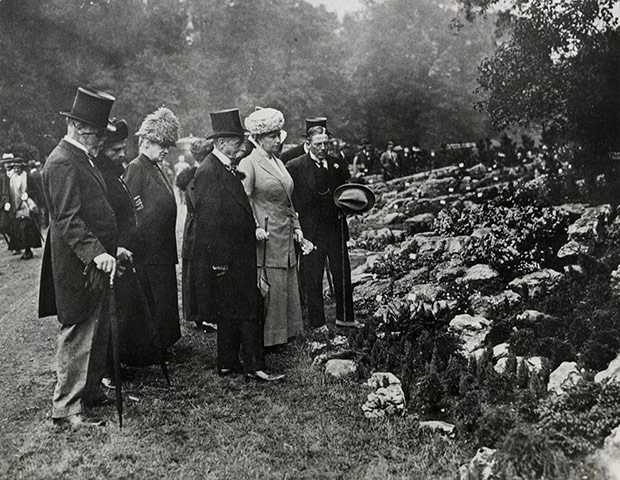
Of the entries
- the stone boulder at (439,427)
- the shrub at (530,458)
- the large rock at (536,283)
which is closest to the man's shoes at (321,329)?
the large rock at (536,283)

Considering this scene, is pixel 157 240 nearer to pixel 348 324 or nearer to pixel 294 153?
pixel 348 324

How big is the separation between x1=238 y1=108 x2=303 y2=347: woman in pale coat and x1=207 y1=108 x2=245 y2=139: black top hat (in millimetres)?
318

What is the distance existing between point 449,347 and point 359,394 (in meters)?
0.94

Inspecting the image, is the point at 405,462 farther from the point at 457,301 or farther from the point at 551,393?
the point at 457,301

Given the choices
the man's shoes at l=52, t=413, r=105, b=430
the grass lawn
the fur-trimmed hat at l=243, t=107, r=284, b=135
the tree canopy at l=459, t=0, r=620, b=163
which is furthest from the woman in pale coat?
the tree canopy at l=459, t=0, r=620, b=163

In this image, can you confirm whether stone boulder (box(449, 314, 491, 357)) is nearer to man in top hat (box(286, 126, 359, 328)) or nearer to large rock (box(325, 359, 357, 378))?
large rock (box(325, 359, 357, 378))

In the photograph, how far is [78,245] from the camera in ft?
14.7

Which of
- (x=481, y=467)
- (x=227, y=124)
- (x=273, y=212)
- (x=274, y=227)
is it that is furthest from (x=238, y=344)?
(x=481, y=467)

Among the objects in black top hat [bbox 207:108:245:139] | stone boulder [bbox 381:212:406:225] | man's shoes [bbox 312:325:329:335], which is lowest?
man's shoes [bbox 312:325:329:335]

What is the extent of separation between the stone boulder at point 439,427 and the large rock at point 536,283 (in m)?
2.49

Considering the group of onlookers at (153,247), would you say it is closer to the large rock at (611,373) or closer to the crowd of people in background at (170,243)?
the crowd of people in background at (170,243)

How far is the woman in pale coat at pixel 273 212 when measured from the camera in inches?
228

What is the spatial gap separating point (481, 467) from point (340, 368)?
214 centimetres

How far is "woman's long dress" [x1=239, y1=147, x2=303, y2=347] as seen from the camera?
5.82m
